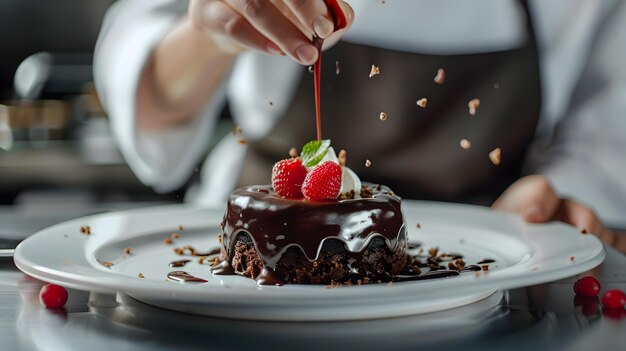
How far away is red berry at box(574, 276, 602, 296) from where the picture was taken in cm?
110

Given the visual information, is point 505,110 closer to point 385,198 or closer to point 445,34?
point 445,34

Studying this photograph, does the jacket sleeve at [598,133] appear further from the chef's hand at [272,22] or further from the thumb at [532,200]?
the chef's hand at [272,22]

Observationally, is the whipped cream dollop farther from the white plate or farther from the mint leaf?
the white plate

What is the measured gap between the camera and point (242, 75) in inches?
96.9

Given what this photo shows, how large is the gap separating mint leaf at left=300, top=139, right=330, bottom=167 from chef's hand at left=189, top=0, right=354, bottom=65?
0.14 meters

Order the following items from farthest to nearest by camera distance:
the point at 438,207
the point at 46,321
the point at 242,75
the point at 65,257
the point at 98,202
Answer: the point at 98,202, the point at 242,75, the point at 438,207, the point at 65,257, the point at 46,321

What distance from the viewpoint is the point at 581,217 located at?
1.75 meters

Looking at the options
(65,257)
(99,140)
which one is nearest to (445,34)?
(65,257)

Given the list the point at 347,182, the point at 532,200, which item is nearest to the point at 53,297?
the point at 347,182

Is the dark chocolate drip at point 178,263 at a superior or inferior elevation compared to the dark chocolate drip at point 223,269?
inferior

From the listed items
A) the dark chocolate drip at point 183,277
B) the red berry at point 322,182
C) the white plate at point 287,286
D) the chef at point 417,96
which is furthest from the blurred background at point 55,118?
the red berry at point 322,182

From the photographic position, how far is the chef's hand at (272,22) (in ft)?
4.17

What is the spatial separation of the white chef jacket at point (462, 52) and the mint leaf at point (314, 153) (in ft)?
2.52

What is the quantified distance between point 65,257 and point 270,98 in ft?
4.21
